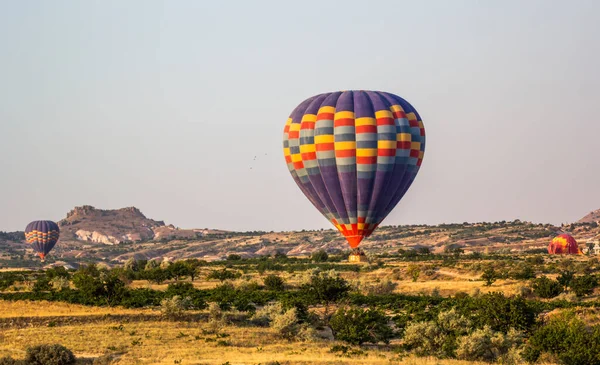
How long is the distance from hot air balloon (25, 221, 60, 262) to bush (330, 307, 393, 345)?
15216 cm

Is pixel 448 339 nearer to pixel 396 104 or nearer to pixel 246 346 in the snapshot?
pixel 246 346

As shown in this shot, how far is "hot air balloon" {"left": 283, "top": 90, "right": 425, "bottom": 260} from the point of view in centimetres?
8350

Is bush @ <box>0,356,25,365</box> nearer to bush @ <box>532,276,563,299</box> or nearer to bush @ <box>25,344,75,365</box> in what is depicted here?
bush @ <box>25,344,75,365</box>

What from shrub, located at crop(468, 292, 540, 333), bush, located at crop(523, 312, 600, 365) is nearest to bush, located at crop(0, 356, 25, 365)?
bush, located at crop(523, 312, 600, 365)

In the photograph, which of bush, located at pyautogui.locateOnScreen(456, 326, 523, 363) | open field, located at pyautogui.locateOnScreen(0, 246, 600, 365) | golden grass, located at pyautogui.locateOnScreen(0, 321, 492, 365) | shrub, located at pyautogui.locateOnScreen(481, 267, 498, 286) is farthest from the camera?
shrub, located at pyautogui.locateOnScreen(481, 267, 498, 286)

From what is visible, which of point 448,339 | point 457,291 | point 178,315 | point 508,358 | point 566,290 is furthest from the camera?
point 457,291

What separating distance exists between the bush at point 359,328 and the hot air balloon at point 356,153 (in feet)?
106

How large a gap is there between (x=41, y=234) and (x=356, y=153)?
12718 cm

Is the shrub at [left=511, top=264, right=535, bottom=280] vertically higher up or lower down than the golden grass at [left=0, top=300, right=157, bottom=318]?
lower down

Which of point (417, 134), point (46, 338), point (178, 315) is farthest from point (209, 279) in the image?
point (46, 338)

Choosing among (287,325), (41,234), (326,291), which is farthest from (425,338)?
(41,234)

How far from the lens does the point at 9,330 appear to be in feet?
166

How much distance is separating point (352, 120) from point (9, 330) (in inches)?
1705

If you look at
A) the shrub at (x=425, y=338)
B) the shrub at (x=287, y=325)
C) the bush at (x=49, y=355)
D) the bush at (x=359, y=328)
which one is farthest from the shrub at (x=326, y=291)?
the bush at (x=49, y=355)
